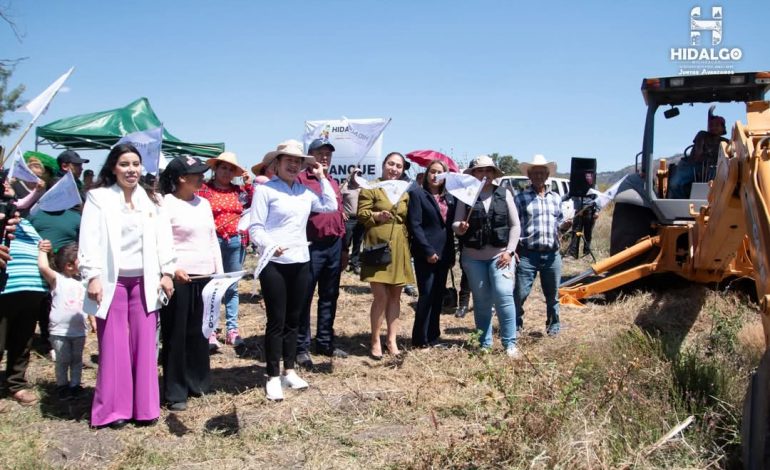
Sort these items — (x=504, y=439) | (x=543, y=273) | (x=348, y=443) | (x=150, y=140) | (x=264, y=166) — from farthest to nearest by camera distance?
(x=543, y=273), (x=150, y=140), (x=264, y=166), (x=348, y=443), (x=504, y=439)

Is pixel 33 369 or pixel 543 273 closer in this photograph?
pixel 33 369

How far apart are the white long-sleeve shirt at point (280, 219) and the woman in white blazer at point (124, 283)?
2.14ft

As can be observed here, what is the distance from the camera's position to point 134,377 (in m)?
4.27

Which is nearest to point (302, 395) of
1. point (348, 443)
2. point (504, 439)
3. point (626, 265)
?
point (348, 443)

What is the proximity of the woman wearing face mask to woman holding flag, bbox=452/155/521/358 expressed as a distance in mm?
1580

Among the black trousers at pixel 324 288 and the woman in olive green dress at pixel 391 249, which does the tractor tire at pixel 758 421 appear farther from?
the black trousers at pixel 324 288

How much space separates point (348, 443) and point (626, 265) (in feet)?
16.4

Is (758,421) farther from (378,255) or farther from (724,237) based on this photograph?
(378,255)

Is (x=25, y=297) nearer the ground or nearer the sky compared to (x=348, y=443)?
nearer the sky

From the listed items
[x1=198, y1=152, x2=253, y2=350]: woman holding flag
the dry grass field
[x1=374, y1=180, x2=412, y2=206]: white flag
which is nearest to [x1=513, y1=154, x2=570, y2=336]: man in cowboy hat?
the dry grass field

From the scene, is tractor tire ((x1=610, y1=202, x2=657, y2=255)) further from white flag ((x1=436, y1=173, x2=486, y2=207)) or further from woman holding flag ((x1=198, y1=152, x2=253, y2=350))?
woman holding flag ((x1=198, y1=152, x2=253, y2=350))

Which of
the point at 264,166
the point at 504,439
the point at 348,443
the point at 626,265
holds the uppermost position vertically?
the point at 264,166

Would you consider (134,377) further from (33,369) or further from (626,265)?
(626,265)

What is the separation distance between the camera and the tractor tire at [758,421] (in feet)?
8.21
